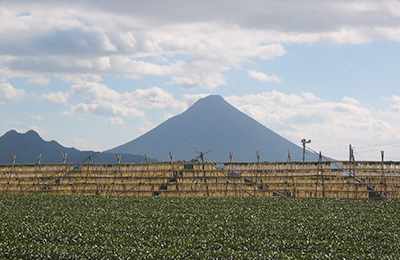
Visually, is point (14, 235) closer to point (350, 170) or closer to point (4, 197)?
point (4, 197)

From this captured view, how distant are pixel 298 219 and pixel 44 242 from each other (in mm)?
10856

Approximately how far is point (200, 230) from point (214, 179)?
547 inches

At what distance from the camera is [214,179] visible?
1260 inches

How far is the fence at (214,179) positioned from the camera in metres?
30.7

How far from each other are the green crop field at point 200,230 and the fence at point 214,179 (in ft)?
15.3

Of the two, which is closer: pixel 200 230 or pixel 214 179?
pixel 200 230

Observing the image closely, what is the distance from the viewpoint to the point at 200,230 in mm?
18141

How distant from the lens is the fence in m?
30.7

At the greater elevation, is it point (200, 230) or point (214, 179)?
point (214, 179)

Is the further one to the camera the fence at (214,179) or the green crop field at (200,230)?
the fence at (214,179)

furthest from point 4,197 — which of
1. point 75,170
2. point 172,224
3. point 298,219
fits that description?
point 298,219

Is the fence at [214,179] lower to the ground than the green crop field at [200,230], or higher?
higher

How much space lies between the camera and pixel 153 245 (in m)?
16.2

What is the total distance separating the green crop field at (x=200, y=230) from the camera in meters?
15.2
